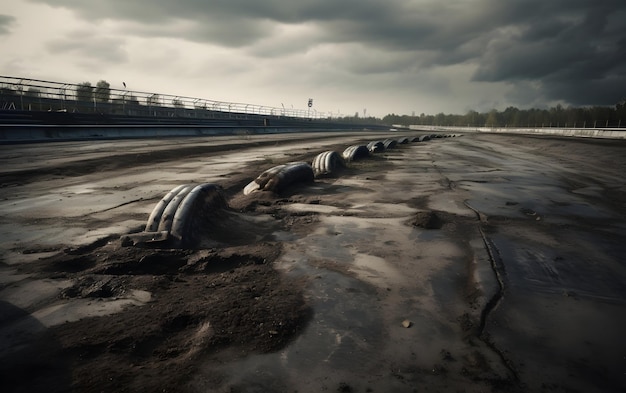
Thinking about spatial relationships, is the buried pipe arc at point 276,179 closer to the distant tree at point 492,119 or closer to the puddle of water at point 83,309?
the puddle of water at point 83,309

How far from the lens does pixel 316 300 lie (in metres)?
2.53

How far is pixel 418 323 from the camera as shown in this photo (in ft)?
7.47

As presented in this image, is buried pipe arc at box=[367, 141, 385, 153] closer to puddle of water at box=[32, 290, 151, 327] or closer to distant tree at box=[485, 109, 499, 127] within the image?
puddle of water at box=[32, 290, 151, 327]

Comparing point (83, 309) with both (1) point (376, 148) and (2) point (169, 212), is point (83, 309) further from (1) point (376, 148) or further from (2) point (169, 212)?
(1) point (376, 148)

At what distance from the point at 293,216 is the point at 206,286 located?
2.18 meters

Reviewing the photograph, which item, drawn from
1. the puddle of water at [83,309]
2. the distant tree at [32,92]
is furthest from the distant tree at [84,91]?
the puddle of water at [83,309]

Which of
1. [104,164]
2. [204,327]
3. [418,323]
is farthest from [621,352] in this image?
[104,164]

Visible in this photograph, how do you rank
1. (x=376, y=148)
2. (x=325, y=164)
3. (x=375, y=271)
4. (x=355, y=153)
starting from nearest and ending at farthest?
(x=375, y=271) < (x=325, y=164) < (x=355, y=153) < (x=376, y=148)

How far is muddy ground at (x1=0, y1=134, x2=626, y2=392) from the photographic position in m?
1.81

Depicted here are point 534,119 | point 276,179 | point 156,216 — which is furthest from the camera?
point 534,119

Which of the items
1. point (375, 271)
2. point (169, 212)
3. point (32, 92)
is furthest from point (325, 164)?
point (32, 92)

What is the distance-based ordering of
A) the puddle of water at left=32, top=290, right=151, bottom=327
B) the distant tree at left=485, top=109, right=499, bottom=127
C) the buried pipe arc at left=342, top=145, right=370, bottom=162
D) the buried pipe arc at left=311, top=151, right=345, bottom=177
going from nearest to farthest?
the puddle of water at left=32, top=290, right=151, bottom=327
the buried pipe arc at left=311, top=151, right=345, bottom=177
the buried pipe arc at left=342, top=145, right=370, bottom=162
the distant tree at left=485, top=109, right=499, bottom=127

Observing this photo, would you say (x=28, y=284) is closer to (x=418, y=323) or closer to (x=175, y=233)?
(x=175, y=233)

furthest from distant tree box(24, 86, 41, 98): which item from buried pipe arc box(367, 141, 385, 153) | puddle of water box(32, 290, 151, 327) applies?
puddle of water box(32, 290, 151, 327)
